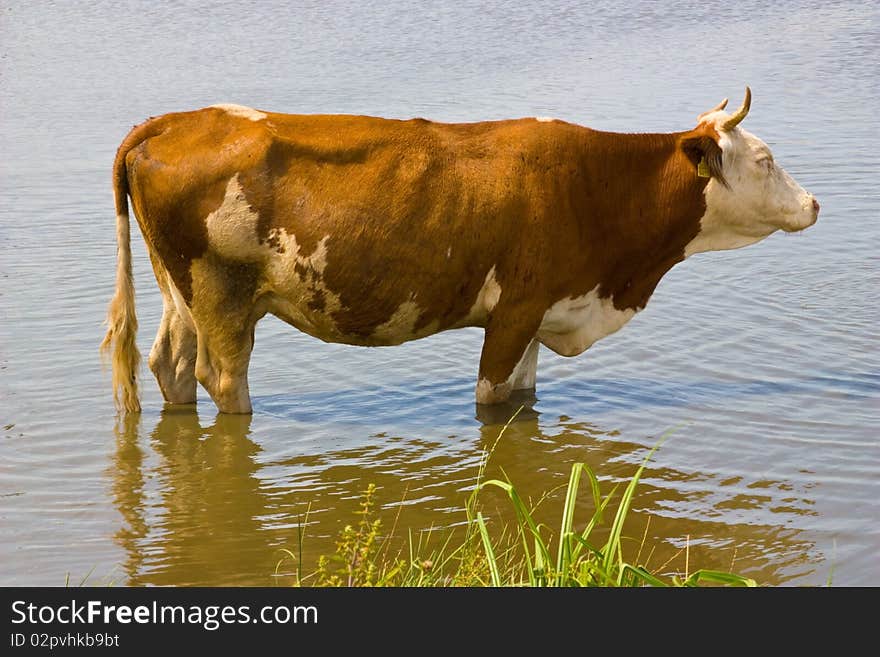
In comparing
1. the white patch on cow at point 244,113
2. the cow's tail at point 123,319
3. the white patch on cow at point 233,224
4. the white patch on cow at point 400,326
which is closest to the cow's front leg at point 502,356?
the white patch on cow at point 400,326

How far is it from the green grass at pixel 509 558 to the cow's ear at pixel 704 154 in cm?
196

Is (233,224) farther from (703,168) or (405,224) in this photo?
(703,168)

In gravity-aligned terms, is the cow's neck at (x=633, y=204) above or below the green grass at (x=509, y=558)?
above

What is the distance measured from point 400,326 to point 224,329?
0.95 metres

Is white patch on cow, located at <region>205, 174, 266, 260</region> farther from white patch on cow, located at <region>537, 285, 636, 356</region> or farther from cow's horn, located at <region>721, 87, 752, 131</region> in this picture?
cow's horn, located at <region>721, 87, 752, 131</region>

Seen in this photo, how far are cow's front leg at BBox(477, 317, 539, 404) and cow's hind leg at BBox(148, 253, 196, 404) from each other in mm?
1666

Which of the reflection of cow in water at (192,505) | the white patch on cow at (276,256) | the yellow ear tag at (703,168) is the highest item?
the yellow ear tag at (703,168)

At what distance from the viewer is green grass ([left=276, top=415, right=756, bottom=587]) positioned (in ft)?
13.9

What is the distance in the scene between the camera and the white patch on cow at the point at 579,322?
7.62 m

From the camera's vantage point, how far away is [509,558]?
5.78 meters

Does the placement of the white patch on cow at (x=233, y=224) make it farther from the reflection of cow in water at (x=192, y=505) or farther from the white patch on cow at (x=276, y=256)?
the reflection of cow in water at (x=192, y=505)

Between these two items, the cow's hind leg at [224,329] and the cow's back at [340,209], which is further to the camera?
the cow's hind leg at [224,329]

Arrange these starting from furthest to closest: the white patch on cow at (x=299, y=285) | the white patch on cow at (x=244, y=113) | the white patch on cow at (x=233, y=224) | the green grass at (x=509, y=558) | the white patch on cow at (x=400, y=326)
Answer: the white patch on cow at (x=400, y=326), the white patch on cow at (x=244, y=113), the white patch on cow at (x=299, y=285), the white patch on cow at (x=233, y=224), the green grass at (x=509, y=558)

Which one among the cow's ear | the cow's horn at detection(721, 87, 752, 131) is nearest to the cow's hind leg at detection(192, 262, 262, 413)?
the cow's ear
